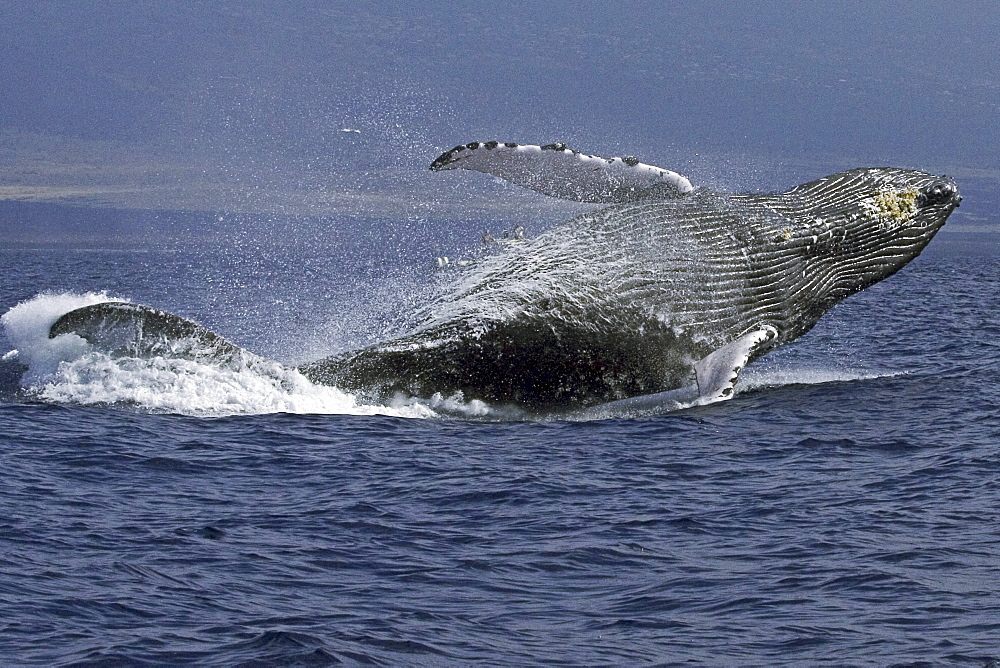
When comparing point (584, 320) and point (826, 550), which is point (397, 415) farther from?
point (826, 550)

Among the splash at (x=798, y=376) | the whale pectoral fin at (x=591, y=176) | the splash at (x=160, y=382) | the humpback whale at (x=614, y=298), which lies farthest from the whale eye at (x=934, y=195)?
→ the splash at (x=160, y=382)

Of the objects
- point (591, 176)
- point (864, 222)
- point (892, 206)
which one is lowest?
point (864, 222)

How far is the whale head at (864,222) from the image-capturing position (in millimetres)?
19234

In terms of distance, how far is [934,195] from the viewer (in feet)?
65.7

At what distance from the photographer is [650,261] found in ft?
58.9

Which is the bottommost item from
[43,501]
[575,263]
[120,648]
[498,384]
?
[120,648]

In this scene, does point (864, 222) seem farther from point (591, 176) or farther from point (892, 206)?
point (591, 176)

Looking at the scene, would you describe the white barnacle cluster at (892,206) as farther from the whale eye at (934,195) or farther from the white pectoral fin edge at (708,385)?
the white pectoral fin edge at (708,385)

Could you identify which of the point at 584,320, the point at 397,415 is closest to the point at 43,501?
the point at 397,415

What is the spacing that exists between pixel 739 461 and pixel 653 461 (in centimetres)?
104

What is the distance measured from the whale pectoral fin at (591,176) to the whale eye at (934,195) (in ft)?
13.1

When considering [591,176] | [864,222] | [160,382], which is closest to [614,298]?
[591,176]

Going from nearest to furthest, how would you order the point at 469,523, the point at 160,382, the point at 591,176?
the point at 469,523 → the point at 160,382 → the point at 591,176

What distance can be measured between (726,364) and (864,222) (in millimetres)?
3838
